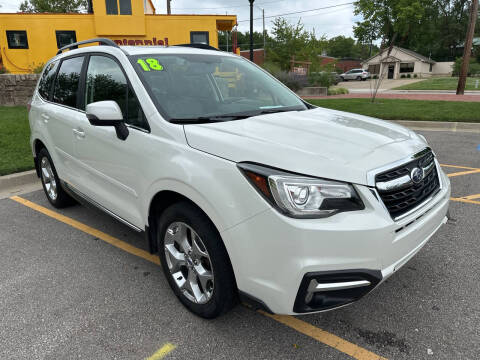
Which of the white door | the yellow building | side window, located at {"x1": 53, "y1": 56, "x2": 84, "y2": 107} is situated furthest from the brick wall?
the white door

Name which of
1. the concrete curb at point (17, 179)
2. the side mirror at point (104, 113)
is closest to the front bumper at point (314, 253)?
the side mirror at point (104, 113)

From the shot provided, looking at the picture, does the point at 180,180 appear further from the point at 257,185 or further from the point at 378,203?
the point at 378,203

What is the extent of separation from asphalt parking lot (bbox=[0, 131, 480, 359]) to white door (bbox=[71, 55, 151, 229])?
22.3 inches

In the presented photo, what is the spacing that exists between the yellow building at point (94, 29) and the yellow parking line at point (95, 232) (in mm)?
15882

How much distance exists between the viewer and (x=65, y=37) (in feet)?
62.1

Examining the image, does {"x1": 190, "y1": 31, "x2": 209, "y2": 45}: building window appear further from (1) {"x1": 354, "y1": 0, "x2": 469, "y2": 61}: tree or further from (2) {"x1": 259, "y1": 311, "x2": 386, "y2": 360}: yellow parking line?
(1) {"x1": 354, "y1": 0, "x2": 469, "y2": 61}: tree

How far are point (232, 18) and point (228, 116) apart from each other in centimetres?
1839

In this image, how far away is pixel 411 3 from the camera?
186 ft

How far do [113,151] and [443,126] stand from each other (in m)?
Result: 9.35

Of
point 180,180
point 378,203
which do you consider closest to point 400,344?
point 378,203

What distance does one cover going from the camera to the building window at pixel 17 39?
733 inches

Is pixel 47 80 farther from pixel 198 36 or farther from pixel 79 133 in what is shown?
pixel 198 36

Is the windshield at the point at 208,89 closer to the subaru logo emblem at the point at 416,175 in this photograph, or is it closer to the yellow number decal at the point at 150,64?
the yellow number decal at the point at 150,64

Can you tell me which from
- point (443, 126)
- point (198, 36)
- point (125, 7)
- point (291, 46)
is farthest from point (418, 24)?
point (443, 126)
